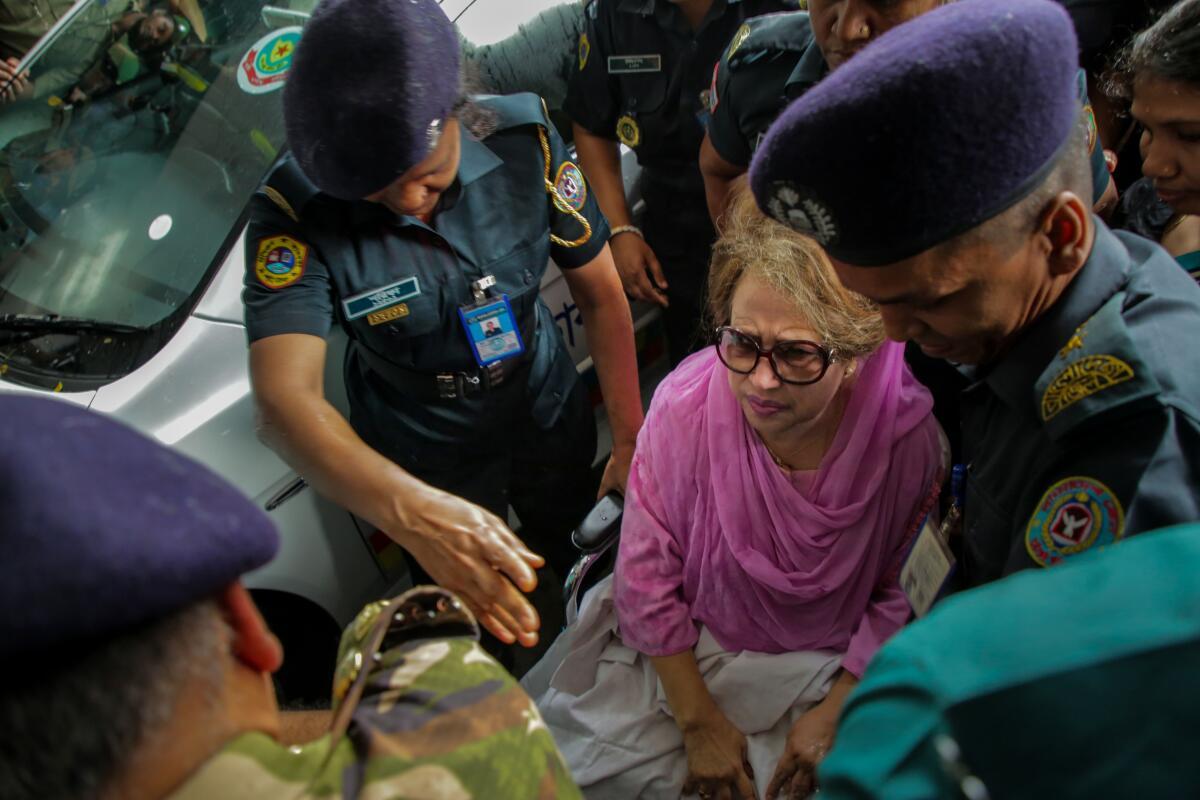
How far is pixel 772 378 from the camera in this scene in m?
1.56

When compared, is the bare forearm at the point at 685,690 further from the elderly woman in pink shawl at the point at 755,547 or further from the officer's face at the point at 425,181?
the officer's face at the point at 425,181

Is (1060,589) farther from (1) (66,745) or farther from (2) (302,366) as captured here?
(2) (302,366)

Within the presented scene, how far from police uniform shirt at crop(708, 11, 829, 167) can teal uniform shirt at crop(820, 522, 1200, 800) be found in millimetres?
1588

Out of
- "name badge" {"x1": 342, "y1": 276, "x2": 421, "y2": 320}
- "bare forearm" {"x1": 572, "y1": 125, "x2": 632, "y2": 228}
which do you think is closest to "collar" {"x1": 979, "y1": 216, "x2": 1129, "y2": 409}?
"name badge" {"x1": 342, "y1": 276, "x2": 421, "y2": 320}

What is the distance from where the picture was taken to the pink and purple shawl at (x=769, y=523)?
160cm

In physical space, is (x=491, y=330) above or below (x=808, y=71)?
below

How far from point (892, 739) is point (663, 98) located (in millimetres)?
2228

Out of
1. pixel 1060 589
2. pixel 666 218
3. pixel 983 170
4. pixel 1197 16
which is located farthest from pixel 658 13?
pixel 1060 589

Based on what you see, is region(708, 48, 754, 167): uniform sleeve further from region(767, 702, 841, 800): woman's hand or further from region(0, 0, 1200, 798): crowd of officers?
region(767, 702, 841, 800): woman's hand

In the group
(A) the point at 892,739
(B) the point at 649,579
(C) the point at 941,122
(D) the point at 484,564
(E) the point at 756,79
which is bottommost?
(B) the point at 649,579

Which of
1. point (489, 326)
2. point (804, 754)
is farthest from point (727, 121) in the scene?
point (804, 754)

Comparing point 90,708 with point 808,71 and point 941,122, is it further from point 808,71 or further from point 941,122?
point 808,71

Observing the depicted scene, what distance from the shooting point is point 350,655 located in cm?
98

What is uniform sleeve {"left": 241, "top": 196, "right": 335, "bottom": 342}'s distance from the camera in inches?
63.8
